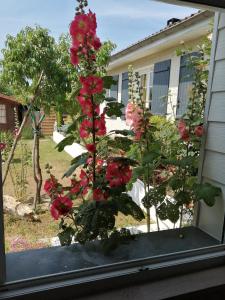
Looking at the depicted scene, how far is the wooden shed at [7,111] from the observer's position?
1.08m

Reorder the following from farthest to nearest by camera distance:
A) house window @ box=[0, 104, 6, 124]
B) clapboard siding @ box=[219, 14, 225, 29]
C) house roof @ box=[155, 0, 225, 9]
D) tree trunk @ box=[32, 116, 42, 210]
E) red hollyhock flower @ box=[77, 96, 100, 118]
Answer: tree trunk @ box=[32, 116, 42, 210]
house window @ box=[0, 104, 6, 124]
clapboard siding @ box=[219, 14, 225, 29]
red hollyhock flower @ box=[77, 96, 100, 118]
house roof @ box=[155, 0, 225, 9]

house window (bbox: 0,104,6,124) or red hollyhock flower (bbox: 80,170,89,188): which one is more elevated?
house window (bbox: 0,104,6,124)

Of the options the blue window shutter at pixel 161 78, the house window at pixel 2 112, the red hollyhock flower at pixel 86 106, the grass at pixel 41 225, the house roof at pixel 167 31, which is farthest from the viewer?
the blue window shutter at pixel 161 78

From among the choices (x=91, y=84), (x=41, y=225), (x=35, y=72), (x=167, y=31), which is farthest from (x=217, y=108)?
(x=167, y=31)

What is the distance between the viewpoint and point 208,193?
3.19 ft

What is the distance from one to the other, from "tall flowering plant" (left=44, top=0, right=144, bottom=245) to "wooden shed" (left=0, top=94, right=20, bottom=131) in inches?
14.6

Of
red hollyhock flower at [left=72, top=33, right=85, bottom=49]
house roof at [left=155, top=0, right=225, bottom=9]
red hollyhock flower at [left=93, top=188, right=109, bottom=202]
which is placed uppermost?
house roof at [left=155, top=0, right=225, bottom=9]

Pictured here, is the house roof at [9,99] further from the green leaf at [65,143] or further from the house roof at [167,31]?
the house roof at [167,31]

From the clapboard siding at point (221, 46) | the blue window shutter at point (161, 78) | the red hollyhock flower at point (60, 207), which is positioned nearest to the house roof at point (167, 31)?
the blue window shutter at point (161, 78)

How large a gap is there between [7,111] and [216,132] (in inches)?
34.3

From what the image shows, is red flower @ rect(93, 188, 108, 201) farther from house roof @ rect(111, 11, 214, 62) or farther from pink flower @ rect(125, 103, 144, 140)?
house roof @ rect(111, 11, 214, 62)

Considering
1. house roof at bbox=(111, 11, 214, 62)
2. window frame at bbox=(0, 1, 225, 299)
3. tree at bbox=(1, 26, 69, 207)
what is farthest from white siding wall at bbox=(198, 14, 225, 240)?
house roof at bbox=(111, 11, 214, 62)

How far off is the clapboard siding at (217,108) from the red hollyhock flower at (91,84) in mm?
478

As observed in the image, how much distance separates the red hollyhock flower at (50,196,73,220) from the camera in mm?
862
